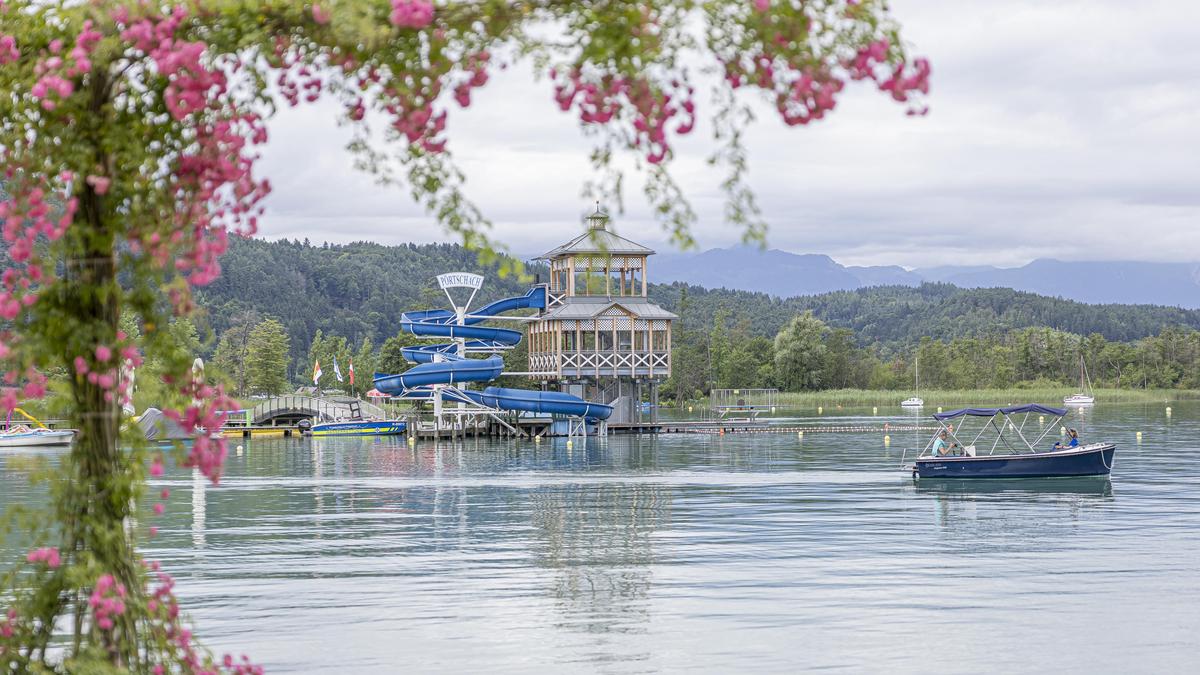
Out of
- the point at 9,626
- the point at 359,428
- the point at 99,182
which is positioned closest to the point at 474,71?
the point at 99,182

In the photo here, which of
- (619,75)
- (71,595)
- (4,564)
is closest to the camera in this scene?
(619,75)

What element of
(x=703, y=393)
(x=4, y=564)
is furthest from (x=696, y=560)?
(x=703, y=393)

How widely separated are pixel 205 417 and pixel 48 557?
3.87 ft

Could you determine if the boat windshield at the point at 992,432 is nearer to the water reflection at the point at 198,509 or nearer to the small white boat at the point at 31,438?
the water reflection at the point at 198,509

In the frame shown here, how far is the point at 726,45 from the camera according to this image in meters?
7.02

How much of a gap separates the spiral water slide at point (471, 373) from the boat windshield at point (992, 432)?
63.2ft

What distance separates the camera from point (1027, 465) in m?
40.3

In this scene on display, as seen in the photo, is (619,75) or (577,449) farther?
(577,449)

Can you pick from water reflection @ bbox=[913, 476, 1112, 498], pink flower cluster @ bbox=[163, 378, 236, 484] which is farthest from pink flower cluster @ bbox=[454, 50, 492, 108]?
water reflection @ bbox=[913, 476, 1112, 498]

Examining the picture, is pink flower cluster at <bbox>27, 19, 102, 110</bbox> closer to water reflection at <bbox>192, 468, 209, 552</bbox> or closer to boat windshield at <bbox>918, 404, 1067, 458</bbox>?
water reflection at <bbox>192, 468, 209, 552</bbox>

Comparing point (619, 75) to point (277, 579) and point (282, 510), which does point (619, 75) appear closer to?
point (277, 579)

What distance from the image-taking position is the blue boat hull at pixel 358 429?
76875 mm

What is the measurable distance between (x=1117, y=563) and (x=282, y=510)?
2068 centimetres

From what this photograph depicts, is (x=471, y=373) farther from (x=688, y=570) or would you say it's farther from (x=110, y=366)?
(x=110, y=366)
